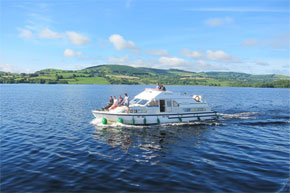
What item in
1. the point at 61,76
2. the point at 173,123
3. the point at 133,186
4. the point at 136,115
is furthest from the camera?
the point at 61,76

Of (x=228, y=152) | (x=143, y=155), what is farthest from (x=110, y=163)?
(x=228, y=152)

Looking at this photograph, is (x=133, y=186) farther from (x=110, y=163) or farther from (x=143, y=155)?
(x=143, y=155)

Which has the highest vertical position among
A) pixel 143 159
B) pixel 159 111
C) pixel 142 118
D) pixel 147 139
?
pixel 159 111

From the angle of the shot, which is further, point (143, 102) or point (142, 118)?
point (143, 102)

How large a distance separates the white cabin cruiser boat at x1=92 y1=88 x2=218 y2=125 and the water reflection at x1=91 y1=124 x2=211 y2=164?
3.90ft

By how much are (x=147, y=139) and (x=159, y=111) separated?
21.7ft

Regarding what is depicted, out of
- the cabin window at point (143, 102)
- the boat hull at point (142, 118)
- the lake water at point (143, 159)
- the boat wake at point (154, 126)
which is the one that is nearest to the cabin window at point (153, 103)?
the cabin window at point (143, 102)

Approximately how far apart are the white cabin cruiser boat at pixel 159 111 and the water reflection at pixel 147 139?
1.19m

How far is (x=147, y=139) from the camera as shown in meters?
19.0

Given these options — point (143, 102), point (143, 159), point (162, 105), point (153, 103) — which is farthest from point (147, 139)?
point (162, 105)

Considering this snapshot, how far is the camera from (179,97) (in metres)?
26.8

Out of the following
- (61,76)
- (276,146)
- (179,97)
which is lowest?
(276,146)

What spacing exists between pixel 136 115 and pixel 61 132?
28.2 ft

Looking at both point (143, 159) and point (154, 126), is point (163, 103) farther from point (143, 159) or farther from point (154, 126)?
point (143, 159)
